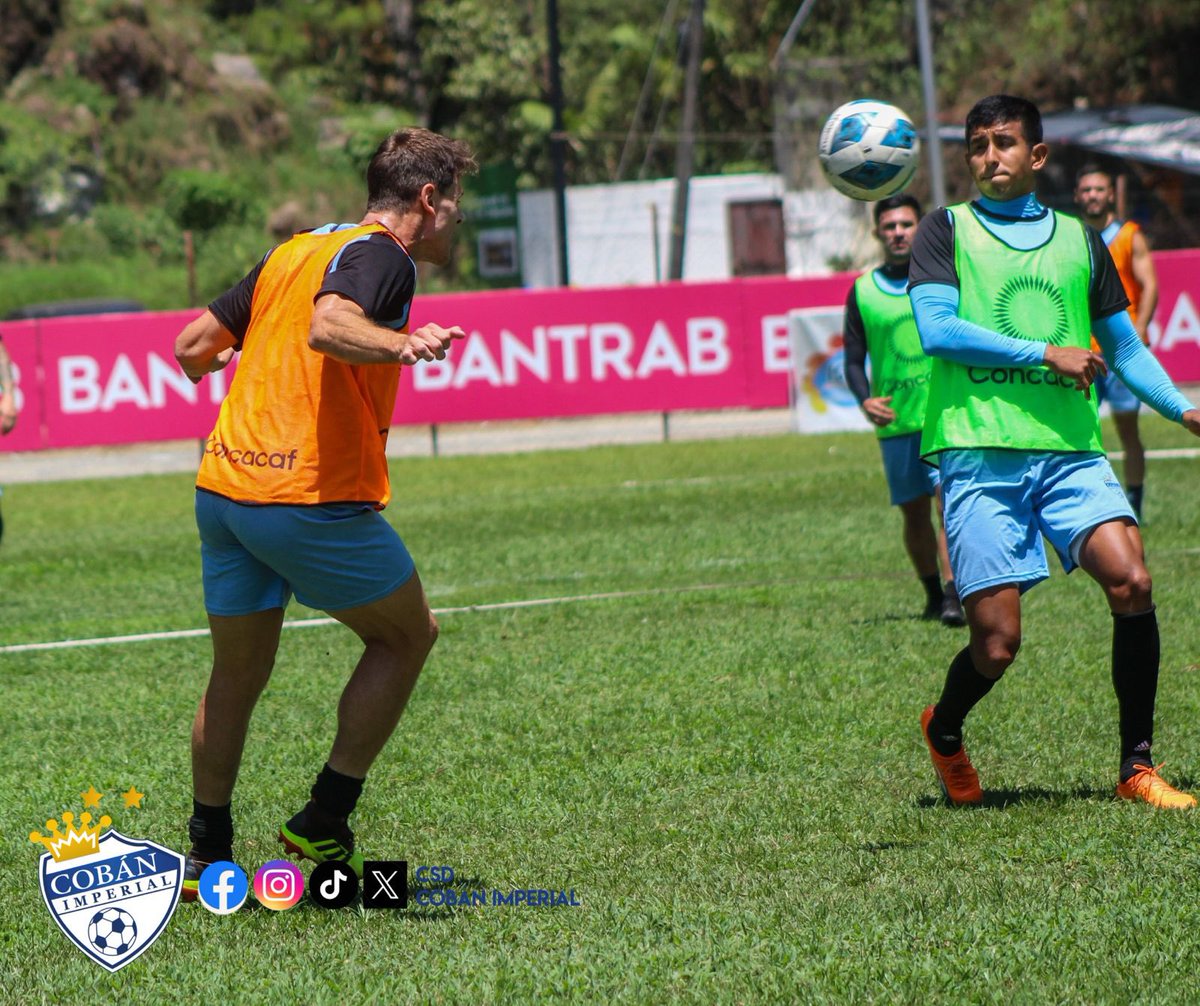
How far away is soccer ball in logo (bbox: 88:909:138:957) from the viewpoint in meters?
4.25

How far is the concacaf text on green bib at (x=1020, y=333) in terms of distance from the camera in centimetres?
526

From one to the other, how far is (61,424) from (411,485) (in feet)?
14.9

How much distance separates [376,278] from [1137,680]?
2.63m

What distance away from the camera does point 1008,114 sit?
5.31 meters

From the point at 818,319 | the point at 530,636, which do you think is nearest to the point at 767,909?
the point at 530,636

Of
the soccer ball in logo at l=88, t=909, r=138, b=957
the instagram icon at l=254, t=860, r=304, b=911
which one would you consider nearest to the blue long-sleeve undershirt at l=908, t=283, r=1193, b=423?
the instagram icon at l=254, t=860, r=304, b=911

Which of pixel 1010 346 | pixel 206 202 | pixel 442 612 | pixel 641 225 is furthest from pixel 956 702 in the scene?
pixel 206 202

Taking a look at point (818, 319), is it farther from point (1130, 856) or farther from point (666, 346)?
point (1130, 856)

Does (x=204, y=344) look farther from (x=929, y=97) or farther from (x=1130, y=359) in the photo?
(x=929, y=97)

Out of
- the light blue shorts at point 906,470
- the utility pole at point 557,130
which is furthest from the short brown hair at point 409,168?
the utility pole at point 557,130

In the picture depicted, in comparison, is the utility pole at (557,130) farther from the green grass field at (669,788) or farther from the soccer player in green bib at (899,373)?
the soccer player in green bib at (899,373)

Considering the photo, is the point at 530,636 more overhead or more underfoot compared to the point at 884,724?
more underfoot

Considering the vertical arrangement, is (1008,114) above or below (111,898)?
above

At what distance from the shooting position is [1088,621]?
8.54 meters
